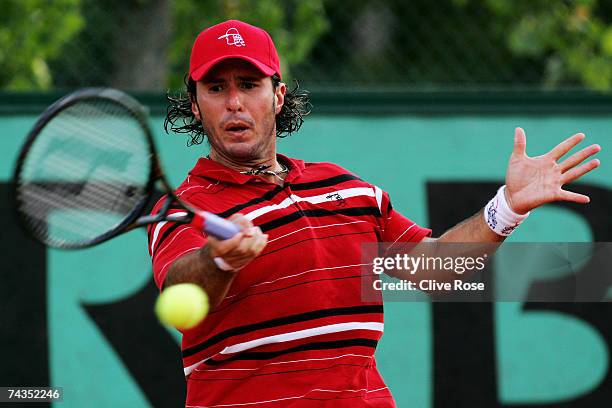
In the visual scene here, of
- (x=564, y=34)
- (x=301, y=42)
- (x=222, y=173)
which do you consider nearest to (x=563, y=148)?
(x=222, y=173)

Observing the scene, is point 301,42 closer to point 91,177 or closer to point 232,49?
point 232,49

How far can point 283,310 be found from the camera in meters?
2.91

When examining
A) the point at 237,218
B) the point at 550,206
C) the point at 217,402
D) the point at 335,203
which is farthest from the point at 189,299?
the point at 550,206

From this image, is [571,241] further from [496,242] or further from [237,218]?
[237,218]

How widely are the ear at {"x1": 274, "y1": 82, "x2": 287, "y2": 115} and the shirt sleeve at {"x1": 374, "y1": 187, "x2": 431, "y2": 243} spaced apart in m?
0.41

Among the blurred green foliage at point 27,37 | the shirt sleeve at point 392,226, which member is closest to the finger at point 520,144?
the shirt sleeve at point 392,226

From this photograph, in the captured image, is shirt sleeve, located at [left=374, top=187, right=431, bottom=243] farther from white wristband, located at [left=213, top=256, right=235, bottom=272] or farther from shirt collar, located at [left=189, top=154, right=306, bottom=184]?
white wristband, located at [left=213, top=256, right=235, bottom=272]

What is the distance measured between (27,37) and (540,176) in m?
3.89

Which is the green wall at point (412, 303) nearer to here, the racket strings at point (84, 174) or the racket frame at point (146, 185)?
the racket strings at point (84, 174)

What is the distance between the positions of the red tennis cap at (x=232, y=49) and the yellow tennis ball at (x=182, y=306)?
773mm

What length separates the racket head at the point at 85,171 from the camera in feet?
9.13

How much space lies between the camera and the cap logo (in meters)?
3.11

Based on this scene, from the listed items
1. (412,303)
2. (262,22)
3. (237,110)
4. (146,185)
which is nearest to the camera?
(146,185)

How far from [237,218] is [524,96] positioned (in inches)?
114
